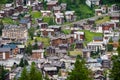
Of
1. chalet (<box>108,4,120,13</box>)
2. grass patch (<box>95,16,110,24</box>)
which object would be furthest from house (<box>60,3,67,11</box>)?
chalet (<box>108,4,120,13</box>)

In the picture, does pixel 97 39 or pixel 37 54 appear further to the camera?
pixel 97 39

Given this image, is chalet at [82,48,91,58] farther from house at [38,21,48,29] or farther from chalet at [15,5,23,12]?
chalet at [15,5,23,12]

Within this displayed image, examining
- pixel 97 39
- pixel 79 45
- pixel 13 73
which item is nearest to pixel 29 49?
pixel 79 45

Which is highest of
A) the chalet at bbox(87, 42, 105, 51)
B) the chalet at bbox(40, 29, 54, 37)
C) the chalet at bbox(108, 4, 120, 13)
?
the chalet at bbox(108, 4, 120, 13)

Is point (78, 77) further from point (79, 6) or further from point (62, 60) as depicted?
point (79, 6)

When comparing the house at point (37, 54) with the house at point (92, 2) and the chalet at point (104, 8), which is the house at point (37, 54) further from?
the house at point (92, 2)

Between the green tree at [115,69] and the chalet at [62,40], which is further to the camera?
the chalet at [62,40]

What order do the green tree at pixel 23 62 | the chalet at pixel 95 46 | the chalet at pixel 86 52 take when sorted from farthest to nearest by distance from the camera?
the chalet at pixel 95 46
the chalet at pixel 86 52
the green tree at pixel 23 62

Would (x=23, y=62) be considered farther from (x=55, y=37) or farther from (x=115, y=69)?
(x=115, y=69)

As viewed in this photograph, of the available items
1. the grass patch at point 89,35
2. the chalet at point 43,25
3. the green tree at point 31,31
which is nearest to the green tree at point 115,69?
the grass patch at point 89,35
